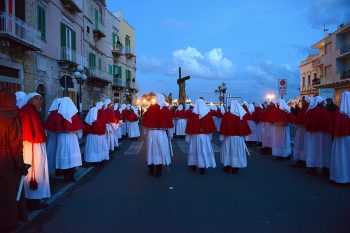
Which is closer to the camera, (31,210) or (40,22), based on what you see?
(31,210)

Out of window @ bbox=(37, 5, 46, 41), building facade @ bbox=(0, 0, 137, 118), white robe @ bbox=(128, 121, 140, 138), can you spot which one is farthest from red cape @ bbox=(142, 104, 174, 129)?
window @ bbox=(37, 5, 46, 41)

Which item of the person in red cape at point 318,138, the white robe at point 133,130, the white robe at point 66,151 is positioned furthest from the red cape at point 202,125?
the white robe at point 133,130

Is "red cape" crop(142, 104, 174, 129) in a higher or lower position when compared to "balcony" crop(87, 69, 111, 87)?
lower

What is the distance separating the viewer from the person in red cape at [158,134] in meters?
10.1

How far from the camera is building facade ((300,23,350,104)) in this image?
4509 cm

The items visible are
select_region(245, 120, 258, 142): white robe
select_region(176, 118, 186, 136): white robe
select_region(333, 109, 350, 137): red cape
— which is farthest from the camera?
select_region(176, 118, 186, 136): white robe

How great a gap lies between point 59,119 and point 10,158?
343 cm

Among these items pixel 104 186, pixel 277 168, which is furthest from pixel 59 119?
pixel 277 168

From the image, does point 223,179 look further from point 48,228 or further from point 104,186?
point 48,228

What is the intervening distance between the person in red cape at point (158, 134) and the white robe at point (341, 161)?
13.3ft

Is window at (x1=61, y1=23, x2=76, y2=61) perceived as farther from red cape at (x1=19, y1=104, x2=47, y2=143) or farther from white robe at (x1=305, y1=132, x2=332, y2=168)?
red cape at (x1=19, y1=104, x2=47, y2=143)

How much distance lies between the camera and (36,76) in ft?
67.2

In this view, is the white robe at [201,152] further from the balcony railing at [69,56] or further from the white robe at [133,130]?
the balcony railing at [69,56]

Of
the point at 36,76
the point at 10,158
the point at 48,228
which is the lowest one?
the point at 48,228
